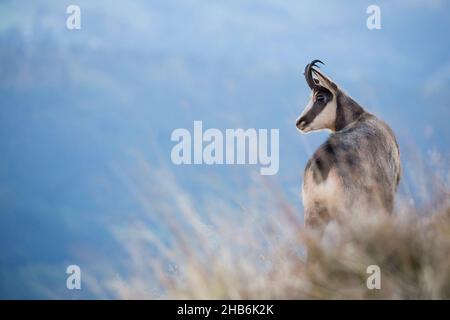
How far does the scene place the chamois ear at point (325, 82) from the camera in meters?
4.69

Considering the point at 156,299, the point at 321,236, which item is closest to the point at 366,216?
the point at 321,236

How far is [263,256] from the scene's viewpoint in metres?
3.65

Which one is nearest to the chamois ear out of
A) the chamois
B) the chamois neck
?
the chamois

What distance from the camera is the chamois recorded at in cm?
413

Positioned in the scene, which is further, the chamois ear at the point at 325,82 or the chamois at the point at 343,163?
the chamois ear at the point at 325,82

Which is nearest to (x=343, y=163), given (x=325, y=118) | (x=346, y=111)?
(x=325, y=118)

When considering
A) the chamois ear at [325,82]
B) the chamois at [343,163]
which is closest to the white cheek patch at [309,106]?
the chamois at [343,163]

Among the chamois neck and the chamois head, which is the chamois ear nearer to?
the chamois head

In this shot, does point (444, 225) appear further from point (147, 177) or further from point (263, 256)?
point (147, 177)

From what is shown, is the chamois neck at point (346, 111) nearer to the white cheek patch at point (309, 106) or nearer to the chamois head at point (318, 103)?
the chamois head at point (318, 103)

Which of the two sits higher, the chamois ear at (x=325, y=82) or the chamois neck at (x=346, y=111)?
the chamois ear at (x=325, y=82)
